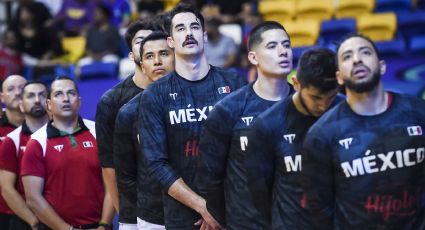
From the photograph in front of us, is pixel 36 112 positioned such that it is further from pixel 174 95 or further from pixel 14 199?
pixel 174 95

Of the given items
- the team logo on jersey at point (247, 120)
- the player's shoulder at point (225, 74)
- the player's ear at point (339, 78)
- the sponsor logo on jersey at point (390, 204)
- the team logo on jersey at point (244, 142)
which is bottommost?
the sponsor logo on jersey at point (390, 204)

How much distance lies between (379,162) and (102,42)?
9.79 metres

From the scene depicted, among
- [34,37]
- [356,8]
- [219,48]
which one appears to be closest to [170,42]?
[219,48]

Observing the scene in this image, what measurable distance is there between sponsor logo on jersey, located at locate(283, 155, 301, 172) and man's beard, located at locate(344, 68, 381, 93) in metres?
0.71

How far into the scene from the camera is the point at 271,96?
20.2ft

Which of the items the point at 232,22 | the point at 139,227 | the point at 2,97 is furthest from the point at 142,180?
the point at 232,22

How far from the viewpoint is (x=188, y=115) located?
6.68 metres

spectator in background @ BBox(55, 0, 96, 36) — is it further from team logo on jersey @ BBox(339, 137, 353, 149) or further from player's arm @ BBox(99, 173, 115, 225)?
team logo on jersey @ BBox(339, 137, 353, 149)

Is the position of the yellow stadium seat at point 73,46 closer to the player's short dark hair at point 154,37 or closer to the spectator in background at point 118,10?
the spectator in background at point 118,10

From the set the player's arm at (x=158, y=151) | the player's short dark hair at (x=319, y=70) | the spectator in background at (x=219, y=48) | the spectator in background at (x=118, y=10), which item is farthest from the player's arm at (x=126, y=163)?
the spectator in background at (x=118, y=10)

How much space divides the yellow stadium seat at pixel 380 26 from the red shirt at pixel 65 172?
6208mm

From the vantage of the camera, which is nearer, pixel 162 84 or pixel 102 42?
pixel 162 84

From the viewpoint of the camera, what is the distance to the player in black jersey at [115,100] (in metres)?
7.71

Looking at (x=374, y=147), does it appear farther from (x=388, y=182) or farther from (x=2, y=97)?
(x=2, y=97)
